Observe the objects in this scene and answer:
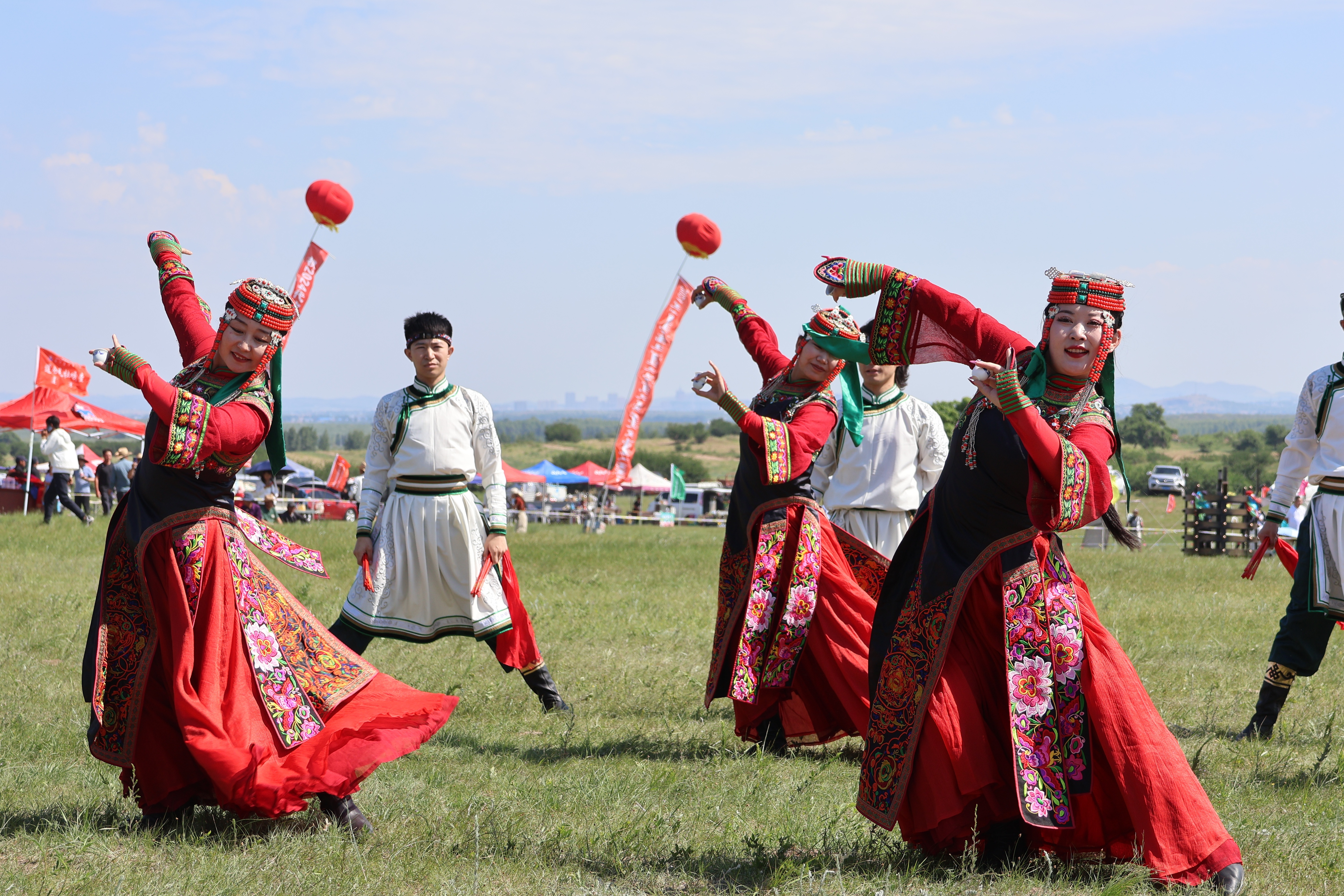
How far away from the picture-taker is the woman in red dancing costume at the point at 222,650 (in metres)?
3.97

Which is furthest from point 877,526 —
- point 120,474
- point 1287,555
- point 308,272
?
point 120,474

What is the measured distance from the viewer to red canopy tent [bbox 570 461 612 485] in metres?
39.1

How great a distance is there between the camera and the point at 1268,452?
79875mm

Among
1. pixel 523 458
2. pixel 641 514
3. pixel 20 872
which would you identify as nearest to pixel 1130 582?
pixel 20 872

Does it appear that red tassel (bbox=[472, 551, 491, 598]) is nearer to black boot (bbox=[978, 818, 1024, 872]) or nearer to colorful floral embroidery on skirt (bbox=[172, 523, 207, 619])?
colorful floral embroidery on skirt (bbox=[172, 523, 207, 619])

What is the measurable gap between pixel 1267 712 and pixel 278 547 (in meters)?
4.78

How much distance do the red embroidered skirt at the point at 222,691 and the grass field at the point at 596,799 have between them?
241mm

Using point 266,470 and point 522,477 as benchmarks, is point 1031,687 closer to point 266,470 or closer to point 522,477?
point 266,470

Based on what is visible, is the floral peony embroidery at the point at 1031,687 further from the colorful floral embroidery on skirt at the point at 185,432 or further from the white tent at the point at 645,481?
the white tent at the point at 645,481

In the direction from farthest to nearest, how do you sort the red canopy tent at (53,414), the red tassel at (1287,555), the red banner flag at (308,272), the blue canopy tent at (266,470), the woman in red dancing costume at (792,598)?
the blue canopy tent at (266,470) → the red canopy tent at (53,414) → the red banner flag at (308,272) → the red tassel at (1287,555) → the woman in red dancing costume at (792,598)

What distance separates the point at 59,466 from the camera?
19.1 m

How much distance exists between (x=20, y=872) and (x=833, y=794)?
9.60 feet

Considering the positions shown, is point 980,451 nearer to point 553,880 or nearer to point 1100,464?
point 1100,464

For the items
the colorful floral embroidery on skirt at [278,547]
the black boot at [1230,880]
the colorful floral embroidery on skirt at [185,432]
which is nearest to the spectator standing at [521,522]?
the colorful floral embroidery on skirt at [278,547]
